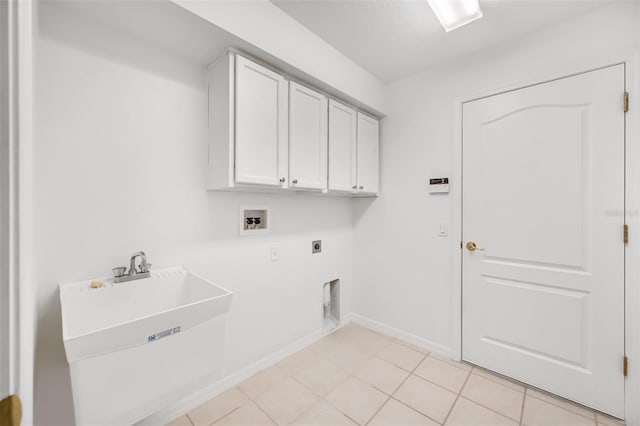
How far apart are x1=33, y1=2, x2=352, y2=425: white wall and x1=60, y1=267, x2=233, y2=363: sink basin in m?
0.13

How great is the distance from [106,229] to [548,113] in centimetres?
272

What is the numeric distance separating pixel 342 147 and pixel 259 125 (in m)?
0.82

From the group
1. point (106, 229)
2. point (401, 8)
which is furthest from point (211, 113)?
point (401, 8)

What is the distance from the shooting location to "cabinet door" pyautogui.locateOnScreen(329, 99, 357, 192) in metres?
2.18

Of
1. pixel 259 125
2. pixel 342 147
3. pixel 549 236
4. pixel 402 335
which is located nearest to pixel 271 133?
pixel 259 125

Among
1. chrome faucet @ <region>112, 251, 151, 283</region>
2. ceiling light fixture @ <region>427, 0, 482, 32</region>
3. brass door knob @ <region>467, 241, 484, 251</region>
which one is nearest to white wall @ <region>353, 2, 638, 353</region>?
brass door knob @ <region>467, 241, 484, 251</region>

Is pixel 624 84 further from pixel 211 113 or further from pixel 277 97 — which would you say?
pixel 211 113

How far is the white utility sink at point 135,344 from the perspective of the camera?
3.01ft

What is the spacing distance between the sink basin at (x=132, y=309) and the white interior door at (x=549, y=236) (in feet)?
6.26

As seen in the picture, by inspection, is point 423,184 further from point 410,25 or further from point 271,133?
point 271,133

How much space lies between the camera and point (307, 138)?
1984 mm

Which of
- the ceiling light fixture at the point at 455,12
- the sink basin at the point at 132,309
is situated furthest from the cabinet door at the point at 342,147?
the sink basin at the point at 132,309

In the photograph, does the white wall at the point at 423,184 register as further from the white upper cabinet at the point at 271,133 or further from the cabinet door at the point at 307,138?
the cabinet door at the point at 307,138

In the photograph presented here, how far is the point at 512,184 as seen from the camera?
1932 millimetres
